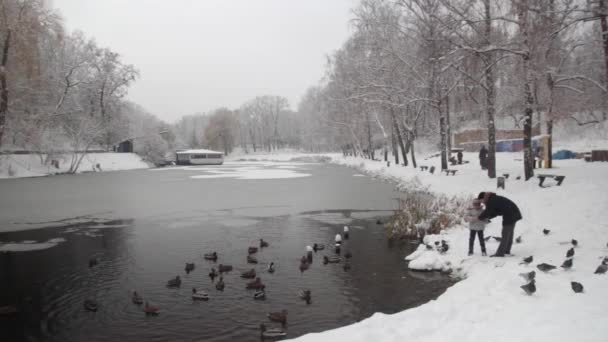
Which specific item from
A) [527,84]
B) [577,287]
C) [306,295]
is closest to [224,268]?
[306,295]

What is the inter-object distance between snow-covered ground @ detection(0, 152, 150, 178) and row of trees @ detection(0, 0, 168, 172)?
4.26 feet

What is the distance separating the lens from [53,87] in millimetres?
50844

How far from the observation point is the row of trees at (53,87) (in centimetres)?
3662

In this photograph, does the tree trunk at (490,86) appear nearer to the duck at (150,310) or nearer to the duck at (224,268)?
the duck at (224,268)

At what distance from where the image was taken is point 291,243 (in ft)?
42.6

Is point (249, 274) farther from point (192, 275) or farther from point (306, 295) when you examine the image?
point (306, 295)

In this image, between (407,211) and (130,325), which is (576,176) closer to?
(407,211)

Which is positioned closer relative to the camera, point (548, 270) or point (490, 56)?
point (548, 270)

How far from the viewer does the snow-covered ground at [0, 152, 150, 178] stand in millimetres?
45438

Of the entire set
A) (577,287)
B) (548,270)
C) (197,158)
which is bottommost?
(548,270)

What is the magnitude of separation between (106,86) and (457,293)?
69917mm

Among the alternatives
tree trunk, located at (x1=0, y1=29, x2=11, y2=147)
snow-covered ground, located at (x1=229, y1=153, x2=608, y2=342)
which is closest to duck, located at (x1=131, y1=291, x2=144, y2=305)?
snow-covered ground, located at (x1=229, y1=153, x2=608, y2=342)

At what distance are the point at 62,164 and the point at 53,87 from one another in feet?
34.3

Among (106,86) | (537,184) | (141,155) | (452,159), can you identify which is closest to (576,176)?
(537,184)
